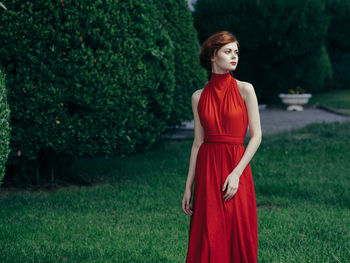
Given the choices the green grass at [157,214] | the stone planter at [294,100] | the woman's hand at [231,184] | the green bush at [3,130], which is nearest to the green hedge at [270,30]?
the stone planter at [294,100]

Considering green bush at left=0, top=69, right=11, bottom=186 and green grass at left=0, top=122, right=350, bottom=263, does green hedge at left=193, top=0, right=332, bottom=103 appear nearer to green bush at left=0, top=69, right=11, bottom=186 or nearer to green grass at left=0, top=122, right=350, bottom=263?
green grass at left=0, top=122, right=350, bottom=263

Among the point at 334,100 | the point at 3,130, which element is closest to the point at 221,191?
the point at 3,130

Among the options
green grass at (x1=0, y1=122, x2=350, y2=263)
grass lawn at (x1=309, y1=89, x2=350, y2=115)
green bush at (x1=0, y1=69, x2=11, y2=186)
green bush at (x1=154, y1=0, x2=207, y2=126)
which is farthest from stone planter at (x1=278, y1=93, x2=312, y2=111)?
green bush at (x1=0, y1=69, x2=11, y2=186)

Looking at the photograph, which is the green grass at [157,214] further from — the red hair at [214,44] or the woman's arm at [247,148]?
the red hair at [214,44]

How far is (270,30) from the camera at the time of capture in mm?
18188

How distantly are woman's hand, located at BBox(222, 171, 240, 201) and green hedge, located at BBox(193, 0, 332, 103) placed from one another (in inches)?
628

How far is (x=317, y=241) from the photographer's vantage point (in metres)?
4.38

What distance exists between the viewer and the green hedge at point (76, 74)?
580 cm

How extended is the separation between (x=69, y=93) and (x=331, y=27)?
66.2ft

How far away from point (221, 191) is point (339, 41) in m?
22.6

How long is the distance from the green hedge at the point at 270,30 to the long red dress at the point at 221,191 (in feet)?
51.6

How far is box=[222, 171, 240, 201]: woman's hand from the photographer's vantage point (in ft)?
9.19

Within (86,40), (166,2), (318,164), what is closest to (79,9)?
(86,40)

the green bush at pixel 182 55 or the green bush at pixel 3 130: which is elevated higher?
the green bush at pixel 182 55
